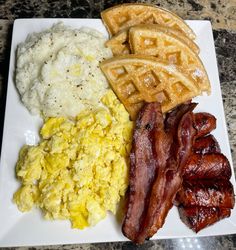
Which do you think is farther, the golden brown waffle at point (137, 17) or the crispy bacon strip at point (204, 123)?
the golden brown waffle at point (137, 17)

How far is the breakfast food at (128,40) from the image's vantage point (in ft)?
8.69

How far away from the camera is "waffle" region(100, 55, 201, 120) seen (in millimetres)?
2576

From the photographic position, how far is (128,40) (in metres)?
2.71

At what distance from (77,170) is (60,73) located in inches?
26.0

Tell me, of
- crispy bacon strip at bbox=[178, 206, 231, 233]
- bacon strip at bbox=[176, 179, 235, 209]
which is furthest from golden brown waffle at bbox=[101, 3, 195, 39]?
crispy bacon strip at bbox=[178, 206, 231, 233]

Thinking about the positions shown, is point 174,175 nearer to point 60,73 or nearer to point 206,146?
point 206,146

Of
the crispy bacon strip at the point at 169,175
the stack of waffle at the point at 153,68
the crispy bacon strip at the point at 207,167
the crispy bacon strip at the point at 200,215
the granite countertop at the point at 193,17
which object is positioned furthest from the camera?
the granite countertop at the point at 193,17

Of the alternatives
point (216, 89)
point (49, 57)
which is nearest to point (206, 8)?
point (216, 89)

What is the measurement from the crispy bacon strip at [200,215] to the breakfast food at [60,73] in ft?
3.00

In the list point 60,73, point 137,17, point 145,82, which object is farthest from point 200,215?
point 137,17

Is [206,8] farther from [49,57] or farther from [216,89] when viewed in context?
[49,57]

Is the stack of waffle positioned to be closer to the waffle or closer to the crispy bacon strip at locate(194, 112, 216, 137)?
the waffle

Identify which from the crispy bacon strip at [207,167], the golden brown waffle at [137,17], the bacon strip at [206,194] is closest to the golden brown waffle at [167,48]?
the golden brown waffle at [137,17]

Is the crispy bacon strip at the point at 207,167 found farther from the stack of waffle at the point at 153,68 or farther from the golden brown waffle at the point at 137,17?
the golden brown waffle at the point at 137,17
